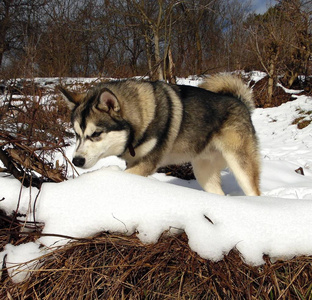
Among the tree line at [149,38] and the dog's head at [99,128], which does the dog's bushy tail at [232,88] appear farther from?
the tree line at [149,38]

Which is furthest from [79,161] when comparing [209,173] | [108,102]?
[209,173]

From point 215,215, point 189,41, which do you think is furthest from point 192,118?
point 189,41

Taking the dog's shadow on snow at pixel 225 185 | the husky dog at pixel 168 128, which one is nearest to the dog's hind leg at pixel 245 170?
the husky dog at pixel 168 128

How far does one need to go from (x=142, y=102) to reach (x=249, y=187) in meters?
1.44

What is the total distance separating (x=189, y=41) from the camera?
1952cm

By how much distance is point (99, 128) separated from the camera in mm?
2400

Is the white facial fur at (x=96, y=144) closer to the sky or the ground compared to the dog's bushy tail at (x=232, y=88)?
closer to the ground

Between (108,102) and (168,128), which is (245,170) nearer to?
(168,128)

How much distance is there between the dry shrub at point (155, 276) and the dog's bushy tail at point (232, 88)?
7.96 ft

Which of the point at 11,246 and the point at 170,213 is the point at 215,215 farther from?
the point at 11,246

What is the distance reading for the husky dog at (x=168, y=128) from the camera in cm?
243

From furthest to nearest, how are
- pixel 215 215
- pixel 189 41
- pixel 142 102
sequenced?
pixel 189 41, pixel 142 102, pixel 215 215

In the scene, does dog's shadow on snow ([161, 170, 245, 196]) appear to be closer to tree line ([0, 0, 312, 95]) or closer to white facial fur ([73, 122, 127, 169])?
white facial fur ([73, 122, 127, 169])

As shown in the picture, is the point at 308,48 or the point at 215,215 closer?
the point at 215,215
